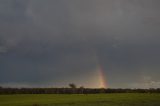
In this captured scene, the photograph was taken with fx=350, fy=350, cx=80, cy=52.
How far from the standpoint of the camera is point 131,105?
87750 mm

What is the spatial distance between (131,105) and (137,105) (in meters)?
1.50

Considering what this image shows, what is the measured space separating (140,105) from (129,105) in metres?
2.74

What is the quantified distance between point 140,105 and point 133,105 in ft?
5.79

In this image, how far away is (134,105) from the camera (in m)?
87.9

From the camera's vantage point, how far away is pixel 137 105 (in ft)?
286

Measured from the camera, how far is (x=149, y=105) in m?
85.5

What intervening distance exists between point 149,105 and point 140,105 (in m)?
2.53

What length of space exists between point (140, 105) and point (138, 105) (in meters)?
0.50

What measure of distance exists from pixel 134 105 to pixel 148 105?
383cm

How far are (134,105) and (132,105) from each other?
50cm

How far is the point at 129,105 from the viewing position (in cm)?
8712

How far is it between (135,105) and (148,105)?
348 cm

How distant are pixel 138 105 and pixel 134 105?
1073 millimetres

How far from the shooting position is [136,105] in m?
87.4
